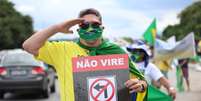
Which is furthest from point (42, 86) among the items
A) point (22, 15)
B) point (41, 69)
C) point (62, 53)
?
point (22, 15)

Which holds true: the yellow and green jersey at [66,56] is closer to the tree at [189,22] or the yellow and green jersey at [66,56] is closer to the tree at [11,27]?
the tree at [11,27]

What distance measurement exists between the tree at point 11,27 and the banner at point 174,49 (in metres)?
61.7

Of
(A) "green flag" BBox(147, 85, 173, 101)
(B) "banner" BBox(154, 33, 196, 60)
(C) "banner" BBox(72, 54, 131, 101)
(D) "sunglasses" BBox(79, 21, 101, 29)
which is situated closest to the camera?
(C) "banner" BBox(72, 54, 131, 101)

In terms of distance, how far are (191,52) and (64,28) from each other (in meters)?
13.3

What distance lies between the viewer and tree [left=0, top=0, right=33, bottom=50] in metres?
78.7

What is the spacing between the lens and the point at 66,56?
13.7ft

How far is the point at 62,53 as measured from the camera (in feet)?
13.8

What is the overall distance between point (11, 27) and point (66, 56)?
80.0m

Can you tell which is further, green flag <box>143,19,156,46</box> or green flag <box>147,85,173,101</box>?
green flag <box>143,19,156,46</box>

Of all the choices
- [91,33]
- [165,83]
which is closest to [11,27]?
[165,83]

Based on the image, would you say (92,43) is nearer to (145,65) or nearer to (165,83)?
(165,83)

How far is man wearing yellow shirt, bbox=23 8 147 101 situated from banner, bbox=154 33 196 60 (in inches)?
445

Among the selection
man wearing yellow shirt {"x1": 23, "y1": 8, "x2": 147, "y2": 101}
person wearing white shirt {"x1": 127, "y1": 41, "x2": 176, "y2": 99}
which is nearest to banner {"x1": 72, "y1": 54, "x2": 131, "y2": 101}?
man wearing yellow shirt {"x1": 23, "y1": 8, "x2": 147, "y2": 101}

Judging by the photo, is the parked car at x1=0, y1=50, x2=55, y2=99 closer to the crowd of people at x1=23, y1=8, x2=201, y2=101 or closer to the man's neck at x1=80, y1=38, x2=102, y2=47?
the crowd of people at x1=23, y1=8, x2=201, y2=101
